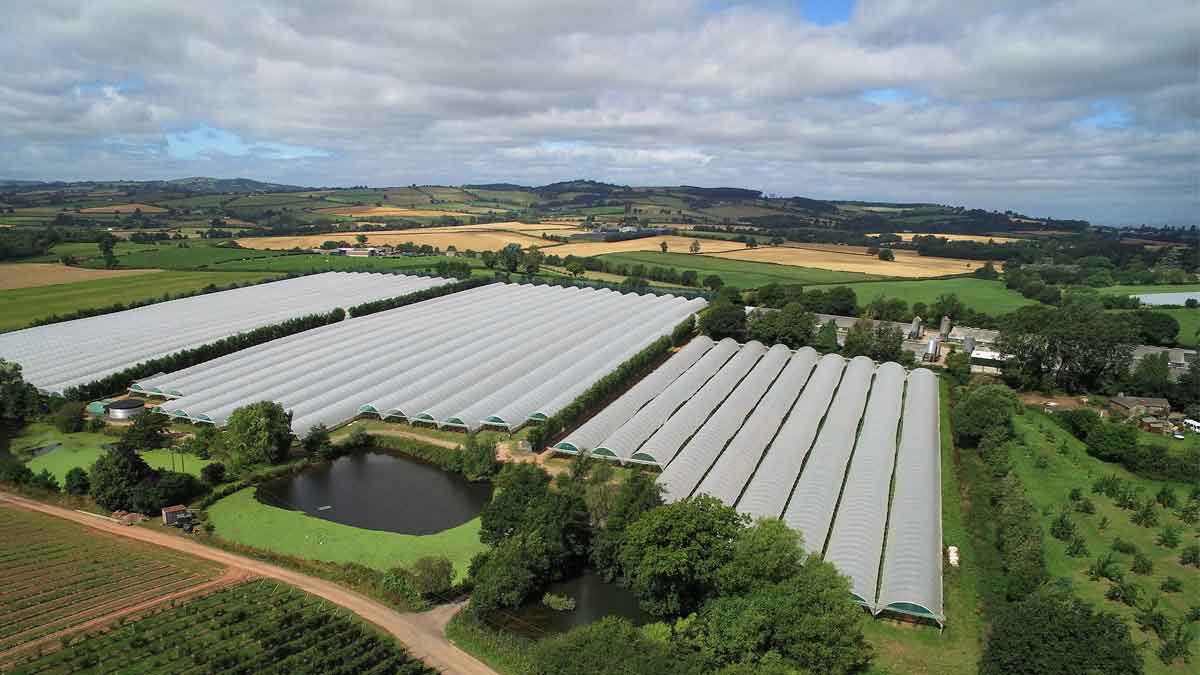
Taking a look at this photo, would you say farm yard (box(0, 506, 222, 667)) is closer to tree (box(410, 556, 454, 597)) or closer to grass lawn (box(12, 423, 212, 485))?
grass lawn (box(12, 423, 212, 485))

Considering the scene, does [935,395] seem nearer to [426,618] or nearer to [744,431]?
[744,431]

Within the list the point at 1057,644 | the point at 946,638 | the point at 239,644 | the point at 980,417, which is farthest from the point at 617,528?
the point at 980,417

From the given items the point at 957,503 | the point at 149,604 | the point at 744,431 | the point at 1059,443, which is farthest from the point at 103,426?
the point at 1059,443

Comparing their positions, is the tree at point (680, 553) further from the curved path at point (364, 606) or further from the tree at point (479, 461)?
the tree at point (479, 461)

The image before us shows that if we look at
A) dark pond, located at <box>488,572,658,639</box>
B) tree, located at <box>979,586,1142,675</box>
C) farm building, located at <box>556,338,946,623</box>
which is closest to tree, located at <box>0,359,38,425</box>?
farm building, located at <box>556,338,946,623</box>

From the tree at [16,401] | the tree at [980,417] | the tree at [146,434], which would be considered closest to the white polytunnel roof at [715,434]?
the tree at [980,417]

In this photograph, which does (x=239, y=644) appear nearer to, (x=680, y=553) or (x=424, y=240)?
(x=680, y=553)
